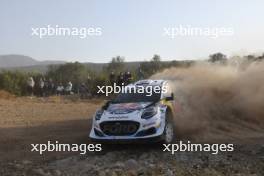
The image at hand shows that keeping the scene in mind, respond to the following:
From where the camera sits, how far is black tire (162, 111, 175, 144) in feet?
39.8

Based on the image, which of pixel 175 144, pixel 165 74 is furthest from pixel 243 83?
pixel 175 144

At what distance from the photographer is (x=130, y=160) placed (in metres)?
10.7

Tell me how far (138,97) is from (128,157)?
2.44m

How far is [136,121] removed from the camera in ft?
38.9

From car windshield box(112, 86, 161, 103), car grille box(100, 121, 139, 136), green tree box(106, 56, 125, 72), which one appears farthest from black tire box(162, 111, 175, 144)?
green tree box(106, 56, 125, 72)

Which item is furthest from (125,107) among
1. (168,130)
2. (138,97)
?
(168,130)

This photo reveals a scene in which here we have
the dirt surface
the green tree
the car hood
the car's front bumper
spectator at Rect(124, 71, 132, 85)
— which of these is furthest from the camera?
the green tree

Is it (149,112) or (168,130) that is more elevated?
(149,112)

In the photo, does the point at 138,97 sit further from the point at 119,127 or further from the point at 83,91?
the point at 83,91

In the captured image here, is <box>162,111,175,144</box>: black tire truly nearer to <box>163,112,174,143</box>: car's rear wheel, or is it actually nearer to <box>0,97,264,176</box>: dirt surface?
<box>163,112,174,143</box>: car's rear wheel

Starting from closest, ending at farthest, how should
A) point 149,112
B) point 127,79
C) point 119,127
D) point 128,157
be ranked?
point 128,157
point 119,127
point 149,112
point 127,79

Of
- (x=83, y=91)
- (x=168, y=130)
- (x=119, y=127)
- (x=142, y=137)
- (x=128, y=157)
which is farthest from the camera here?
(x=83, y=91)

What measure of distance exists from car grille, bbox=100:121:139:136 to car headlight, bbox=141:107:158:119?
32 cm

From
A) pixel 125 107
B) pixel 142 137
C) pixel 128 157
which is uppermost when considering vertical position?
pixel 125 107
